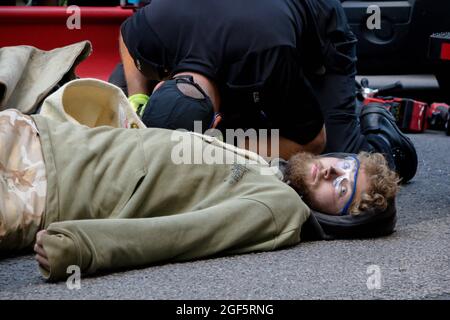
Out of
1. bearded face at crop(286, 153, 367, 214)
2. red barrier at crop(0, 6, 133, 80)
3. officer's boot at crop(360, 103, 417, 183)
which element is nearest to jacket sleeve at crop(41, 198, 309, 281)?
bearded face at crop(286, 153, 367, 214)

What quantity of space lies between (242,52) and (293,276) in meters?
1.02

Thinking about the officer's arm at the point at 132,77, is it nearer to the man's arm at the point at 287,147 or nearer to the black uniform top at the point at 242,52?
the black uniform top at the point at 242,52

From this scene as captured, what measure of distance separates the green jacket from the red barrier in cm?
191

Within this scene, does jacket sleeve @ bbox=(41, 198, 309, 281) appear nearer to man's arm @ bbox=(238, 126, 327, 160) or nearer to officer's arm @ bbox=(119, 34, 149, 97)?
man's arm @ bbox=(238, 126, 327, 160)

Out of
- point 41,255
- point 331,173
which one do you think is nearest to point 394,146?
point 331,173

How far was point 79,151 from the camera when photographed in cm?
241

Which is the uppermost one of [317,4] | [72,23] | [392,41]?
[317,4]

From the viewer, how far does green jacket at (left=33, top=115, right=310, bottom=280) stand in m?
2.22

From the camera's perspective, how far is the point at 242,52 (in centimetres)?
298

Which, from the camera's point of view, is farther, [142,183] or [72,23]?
[72,23]

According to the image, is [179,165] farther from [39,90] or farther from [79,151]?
[39,90]

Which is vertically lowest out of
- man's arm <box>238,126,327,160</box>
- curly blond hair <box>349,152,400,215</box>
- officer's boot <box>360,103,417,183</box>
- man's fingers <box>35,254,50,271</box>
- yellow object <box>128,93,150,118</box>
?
officer's boot <box>360,103,417,183</box>
